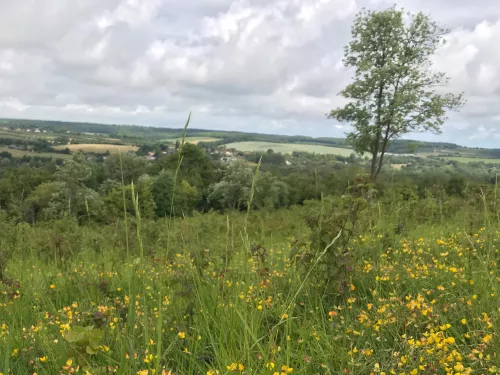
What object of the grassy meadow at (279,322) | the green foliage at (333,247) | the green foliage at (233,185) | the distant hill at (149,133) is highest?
the distant hill at (149,133)

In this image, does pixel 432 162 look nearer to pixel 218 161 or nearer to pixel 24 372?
pixel 24 372

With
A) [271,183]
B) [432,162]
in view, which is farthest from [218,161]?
[432,162]

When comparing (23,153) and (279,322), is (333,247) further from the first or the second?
(23,153)

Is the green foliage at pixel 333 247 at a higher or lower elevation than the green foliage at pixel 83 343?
higher

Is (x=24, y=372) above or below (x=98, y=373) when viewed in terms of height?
below

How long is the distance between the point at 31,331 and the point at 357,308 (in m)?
2.51

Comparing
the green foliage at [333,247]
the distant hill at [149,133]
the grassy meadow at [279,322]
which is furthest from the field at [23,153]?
the green foliage at [333,247]

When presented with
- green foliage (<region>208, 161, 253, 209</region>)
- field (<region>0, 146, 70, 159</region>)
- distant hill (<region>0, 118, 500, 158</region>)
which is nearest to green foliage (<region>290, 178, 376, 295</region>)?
distant hill (<region>0, 118, 500, 158</region>)

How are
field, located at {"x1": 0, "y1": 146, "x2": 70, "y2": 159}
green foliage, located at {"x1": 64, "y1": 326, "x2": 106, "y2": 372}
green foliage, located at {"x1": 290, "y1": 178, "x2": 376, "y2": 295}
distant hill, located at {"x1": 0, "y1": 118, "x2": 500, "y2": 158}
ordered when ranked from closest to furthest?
green foliage, located at {"x1": 64, "y1": 326, "x2": 106, "y2": 372} → green foliage, located at {"x1": 290, "y1": 178, "x2": 376, "y2": 295} → distant hill, located at {"x1": 0, "y1": 118, "x2": 500, "y2": 158} → field, located at {"x1": 0, "y1": 146, "x2": 70, "y2": 159}

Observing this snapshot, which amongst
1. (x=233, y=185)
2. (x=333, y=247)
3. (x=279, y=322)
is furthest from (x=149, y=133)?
(x=279, y=322)

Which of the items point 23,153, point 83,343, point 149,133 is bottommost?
point 23,153

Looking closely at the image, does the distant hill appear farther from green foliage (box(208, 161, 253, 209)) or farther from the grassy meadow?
the grassy meadow

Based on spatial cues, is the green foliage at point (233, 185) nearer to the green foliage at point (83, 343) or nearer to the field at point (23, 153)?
the green foliage at point (83, 343)

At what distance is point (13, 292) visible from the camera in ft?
13.1
